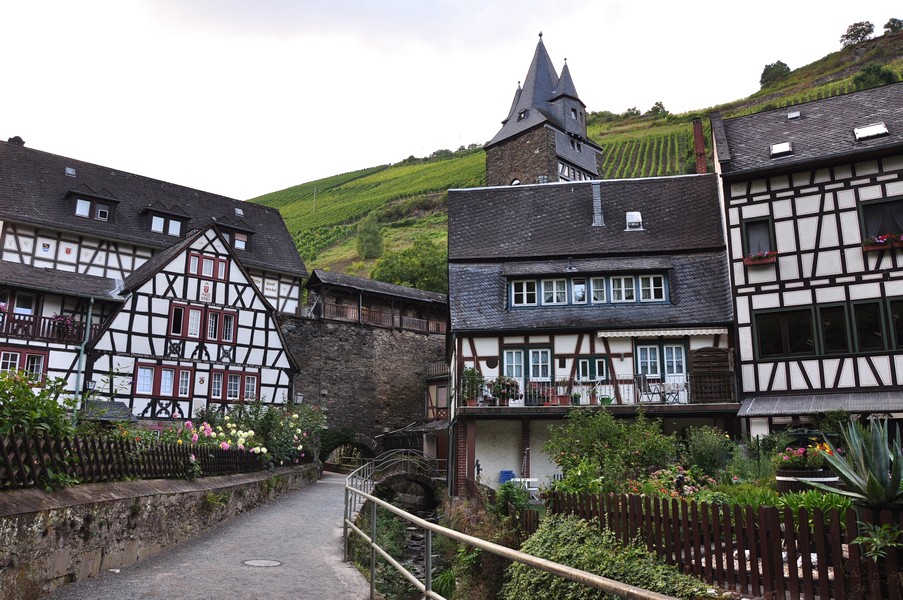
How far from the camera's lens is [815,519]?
7621 millimetres

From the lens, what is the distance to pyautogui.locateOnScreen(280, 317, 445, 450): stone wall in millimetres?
39438

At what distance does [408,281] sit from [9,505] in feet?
159

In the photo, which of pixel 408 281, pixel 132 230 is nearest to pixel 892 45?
pixel 408 281

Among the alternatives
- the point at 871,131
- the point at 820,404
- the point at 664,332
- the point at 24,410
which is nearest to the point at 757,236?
the point at 664,332

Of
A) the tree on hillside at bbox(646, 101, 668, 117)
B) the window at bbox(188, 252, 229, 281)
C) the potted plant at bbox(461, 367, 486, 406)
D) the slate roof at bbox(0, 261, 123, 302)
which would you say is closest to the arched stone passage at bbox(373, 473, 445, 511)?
the potted plant at bbox(461, 367, 486, 406)

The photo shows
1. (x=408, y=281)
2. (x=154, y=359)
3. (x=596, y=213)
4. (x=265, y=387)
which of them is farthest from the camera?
(x=408, y=281)

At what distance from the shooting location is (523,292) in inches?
1039

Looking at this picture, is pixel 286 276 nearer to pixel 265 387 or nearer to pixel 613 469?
pixel 265 387

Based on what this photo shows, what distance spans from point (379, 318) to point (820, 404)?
26143 millimetres

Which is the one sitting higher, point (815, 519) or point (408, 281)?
point (408, 281)

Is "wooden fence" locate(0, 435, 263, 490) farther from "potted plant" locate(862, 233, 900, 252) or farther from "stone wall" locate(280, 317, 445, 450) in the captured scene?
"stone wall" locate(280, 317, 445, 450)

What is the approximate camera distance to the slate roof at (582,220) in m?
26.9

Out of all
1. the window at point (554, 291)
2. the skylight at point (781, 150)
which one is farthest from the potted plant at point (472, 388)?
the skylight at point (781, 150)

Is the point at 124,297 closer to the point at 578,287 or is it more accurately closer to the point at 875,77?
the point at 578,287
